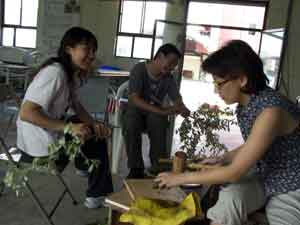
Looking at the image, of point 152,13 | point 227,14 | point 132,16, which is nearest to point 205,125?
point 227,14

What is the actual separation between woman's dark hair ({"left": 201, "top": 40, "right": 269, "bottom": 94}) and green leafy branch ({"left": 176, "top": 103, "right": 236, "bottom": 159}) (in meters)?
0.99

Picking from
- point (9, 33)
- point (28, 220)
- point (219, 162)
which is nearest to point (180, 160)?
point (219, 162)

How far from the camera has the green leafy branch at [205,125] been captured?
2500 millimetres

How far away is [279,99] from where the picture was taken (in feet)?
4.63

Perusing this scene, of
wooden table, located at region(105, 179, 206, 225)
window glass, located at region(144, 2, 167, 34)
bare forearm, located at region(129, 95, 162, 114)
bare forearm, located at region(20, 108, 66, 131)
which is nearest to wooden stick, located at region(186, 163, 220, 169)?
wooden table, located at region(105, 179, 206, 225)

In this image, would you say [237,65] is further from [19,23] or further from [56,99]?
[19,23]

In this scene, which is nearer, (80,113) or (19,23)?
(80,113)

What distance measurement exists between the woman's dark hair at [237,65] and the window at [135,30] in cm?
559

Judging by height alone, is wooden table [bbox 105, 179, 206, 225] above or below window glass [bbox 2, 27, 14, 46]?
below

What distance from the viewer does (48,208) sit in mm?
2566

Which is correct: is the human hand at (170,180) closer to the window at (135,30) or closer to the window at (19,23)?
the window at (135,30)

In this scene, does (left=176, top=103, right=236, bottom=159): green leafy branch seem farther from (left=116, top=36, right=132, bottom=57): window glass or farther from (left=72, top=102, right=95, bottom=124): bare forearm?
(left=116, top=36, right=132, bottom=57): window glass

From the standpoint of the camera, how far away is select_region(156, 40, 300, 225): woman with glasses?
1356mm

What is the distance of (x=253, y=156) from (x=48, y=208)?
166 cm
